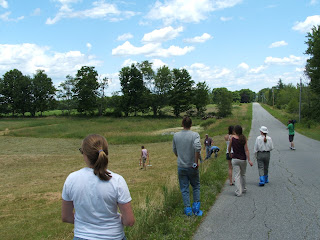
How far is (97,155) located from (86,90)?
84279mm

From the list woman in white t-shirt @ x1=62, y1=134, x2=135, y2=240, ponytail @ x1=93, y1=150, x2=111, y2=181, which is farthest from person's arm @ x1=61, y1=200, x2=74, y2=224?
ponytail @ x1=93, y1=150, x2=111, y2=181

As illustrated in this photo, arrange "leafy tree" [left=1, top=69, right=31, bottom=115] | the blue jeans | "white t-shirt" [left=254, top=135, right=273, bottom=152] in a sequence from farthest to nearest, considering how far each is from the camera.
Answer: "leafy tree" [left=1, top=69, right=31, bottom=115] < "white t-shirt" [left=254, top=135, right=273, bottom=152] < the blue jeans

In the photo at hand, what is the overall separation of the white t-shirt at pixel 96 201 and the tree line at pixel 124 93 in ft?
247

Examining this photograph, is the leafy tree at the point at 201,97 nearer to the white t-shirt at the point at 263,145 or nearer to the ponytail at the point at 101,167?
the white t-shirt at the point at 263,145

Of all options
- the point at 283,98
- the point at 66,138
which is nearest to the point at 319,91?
the point at 66,138

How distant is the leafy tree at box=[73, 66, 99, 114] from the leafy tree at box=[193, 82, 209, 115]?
97.0 ft

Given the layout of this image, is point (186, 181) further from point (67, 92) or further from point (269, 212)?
point (67, 92)

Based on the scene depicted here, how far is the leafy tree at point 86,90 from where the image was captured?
84750 millimetres

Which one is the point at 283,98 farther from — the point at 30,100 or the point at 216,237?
the point at 216,237

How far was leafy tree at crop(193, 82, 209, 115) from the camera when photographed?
81.8 meters

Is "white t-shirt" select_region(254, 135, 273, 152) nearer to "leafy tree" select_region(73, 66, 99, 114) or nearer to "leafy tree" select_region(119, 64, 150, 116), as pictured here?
"leafy tree" select_region(119, 64, 150, 116)

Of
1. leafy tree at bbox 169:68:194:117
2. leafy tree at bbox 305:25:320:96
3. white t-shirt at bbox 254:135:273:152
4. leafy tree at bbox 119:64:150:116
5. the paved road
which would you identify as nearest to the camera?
the paved road

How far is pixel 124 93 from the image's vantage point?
8431 cm

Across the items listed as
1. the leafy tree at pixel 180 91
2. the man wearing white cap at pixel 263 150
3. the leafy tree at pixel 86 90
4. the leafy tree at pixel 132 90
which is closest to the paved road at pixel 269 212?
the man wearing white cap at pixel 263 150
